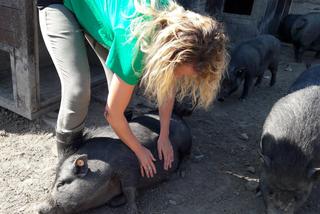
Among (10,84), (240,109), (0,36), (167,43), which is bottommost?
(240,109)

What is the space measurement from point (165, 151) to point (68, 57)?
92 cm

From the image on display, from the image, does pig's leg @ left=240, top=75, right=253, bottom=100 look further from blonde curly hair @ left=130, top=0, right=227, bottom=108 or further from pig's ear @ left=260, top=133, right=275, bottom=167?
blonde curly hair @ left=130, top=0, right=227, bottom=108

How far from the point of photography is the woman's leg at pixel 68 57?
2275 millimetres

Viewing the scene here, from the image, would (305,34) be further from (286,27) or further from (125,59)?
(125,59)

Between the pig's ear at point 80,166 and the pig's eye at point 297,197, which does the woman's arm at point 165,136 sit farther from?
the pig's eye at point 297,197

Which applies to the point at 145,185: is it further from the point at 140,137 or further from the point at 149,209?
the point at 140,137

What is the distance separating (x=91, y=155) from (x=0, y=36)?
1431 millimetres

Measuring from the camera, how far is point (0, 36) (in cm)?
313

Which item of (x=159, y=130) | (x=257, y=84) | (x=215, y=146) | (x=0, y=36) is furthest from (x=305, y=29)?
(x=0, y=36)

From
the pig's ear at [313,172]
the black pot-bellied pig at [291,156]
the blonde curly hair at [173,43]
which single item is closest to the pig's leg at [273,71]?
the black pot-bellied pig at [291,156]

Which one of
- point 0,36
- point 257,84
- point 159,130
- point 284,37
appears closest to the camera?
point 159,130

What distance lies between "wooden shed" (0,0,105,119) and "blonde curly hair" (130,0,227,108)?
4.59 feet

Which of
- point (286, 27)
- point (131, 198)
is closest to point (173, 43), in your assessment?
point (131, 198)

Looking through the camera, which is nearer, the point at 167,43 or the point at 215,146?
the point at 167,43
